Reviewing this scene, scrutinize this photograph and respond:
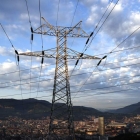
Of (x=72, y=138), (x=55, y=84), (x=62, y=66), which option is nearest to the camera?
(x=72, y=138)

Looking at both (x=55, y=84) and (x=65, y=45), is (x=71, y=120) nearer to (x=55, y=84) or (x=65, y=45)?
(x=55, y=84)

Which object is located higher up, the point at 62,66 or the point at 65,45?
the point at 65,45

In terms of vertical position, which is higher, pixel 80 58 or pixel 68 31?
pixel 68 31

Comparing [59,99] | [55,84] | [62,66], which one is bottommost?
[59,99]

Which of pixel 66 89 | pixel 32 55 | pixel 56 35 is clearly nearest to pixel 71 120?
pixel 66 89

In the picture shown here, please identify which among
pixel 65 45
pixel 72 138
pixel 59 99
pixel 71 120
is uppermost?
pixel 65 45

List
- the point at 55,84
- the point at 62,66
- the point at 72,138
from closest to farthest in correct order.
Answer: the point at 72,138 < the point at 55,84 < the point at 62,66

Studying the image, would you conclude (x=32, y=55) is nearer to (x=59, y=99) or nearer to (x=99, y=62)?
(x=59, y=99)

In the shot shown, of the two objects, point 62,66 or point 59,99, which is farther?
point 62,66

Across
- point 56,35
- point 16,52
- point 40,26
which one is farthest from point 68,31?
point 16,52
